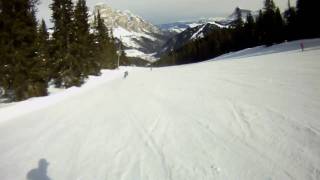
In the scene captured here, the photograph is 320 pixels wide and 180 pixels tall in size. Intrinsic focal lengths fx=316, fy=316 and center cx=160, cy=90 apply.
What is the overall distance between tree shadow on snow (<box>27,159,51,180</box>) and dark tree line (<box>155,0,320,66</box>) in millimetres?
49921

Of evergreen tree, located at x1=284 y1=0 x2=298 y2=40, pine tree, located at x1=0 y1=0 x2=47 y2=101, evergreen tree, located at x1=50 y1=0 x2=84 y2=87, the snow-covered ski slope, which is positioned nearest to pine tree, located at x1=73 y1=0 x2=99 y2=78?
evergreen tree, located at x1=50 y1=0 x2=84 y2=87

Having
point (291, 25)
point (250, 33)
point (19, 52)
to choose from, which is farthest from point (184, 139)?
point (250, 33)

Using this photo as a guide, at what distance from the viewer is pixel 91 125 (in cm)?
1352

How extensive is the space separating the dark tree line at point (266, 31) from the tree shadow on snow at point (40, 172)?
49921 mm

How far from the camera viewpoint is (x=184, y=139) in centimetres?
977

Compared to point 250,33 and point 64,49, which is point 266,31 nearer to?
point 250,33

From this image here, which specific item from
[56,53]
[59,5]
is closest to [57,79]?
[56,53]

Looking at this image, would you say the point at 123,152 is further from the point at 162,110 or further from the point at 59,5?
the point at 59,5

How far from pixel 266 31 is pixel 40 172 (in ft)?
237

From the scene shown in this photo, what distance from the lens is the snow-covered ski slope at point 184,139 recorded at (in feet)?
24.4

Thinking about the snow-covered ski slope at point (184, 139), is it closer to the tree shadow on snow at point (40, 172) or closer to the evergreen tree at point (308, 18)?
the tree shadow on snow at point (40, 172)

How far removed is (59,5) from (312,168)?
34.2 m

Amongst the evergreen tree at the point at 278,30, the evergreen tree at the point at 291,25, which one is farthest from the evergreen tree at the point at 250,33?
the evergreen tree at the point at 291,25

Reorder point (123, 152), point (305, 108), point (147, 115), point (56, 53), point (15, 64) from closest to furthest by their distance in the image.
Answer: point (123, 152) < point (305, 108) < point (147, 115) < point (15, 64) < point (56, 53)
